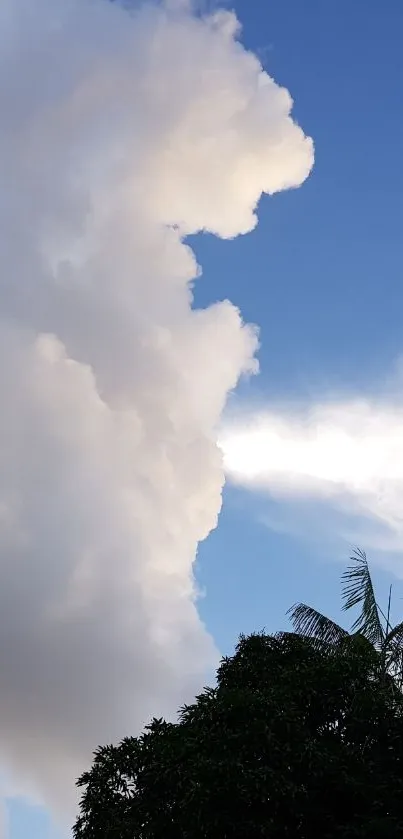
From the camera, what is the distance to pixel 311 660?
2106 cm

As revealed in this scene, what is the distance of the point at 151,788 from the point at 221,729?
3011mm

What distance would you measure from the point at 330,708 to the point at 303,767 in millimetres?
2023

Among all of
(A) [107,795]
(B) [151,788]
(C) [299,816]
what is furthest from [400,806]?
(A) [107,795]

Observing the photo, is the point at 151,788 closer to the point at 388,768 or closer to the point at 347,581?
the point at 388,768

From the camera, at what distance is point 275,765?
17.2m

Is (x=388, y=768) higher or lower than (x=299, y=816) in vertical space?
higher

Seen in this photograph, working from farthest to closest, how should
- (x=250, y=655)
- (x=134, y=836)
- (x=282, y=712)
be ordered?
1. (x=250, y=655)
2. (x=134, y=836)
3. (x=282, y=712)

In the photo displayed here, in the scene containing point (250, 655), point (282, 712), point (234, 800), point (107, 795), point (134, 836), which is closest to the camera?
point (234, 800)

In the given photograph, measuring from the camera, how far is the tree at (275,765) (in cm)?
1688

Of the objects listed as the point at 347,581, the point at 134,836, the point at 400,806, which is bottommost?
the point at 134,836

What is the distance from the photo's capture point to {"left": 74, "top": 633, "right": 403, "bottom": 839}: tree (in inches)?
664

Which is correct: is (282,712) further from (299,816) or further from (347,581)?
(347,581)

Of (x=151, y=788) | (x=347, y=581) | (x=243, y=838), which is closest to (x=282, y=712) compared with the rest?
(x=243, y=838)

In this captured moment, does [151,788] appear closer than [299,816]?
No
